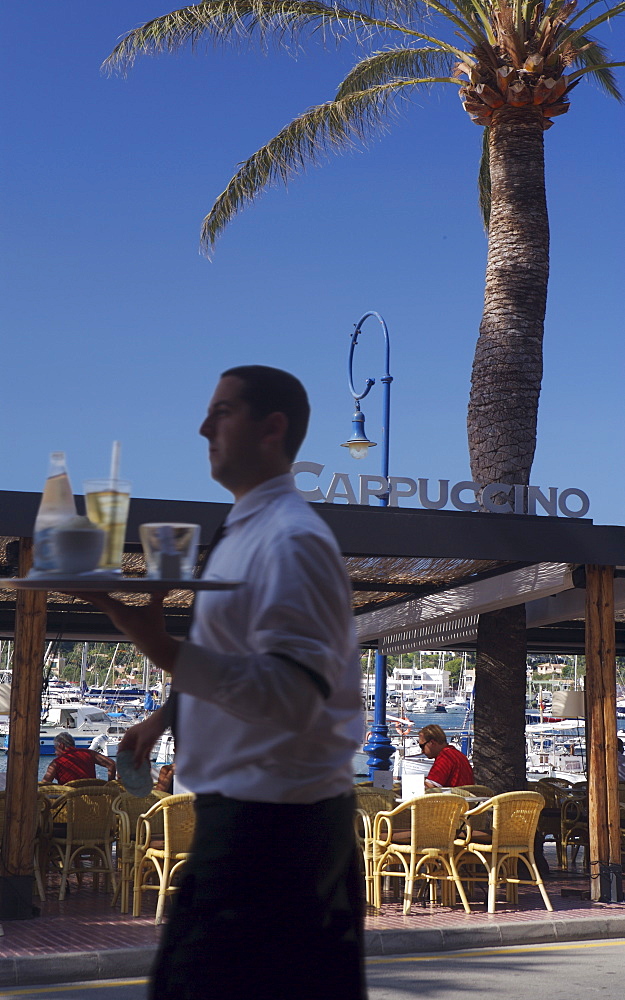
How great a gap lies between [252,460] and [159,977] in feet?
3.38

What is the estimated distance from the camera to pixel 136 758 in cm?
247

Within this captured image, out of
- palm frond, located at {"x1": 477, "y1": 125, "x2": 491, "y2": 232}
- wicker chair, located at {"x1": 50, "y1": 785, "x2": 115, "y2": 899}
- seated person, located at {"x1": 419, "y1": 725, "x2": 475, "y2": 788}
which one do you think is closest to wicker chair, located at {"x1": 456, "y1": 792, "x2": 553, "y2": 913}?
seated person, located at {"x1": 419, "y1": 725, "x2": 475, "y2": 788}

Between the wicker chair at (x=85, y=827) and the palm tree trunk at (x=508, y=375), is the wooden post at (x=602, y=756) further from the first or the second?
the wicker chair at (x=85, y=827)

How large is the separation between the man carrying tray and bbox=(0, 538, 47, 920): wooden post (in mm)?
7373

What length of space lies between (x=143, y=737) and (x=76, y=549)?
20.6 inches

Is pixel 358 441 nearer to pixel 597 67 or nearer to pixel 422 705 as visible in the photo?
pixel 597 67

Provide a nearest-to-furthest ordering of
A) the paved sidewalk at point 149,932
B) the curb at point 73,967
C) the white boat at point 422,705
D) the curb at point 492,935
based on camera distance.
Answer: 1. the curb at point 73,967
2. the paved sidewalk at point 149,932
3. the curb at point 492,935
4. the white boat at point 422,705

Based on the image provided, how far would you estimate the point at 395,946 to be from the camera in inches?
353

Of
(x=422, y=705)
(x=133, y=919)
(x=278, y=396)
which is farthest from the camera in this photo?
(x=422, y=705)

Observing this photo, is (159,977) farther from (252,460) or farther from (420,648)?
(420,648)

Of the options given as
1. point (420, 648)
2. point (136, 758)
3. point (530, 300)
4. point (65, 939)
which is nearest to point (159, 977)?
point (136, 758)

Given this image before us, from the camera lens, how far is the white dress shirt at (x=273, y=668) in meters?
2.02

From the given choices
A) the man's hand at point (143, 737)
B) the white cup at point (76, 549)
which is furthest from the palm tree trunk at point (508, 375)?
the white cup at point (76, 549)

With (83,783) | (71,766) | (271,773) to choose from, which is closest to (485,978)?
(83,783)
